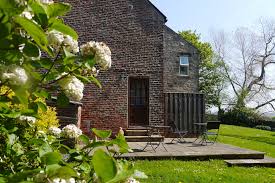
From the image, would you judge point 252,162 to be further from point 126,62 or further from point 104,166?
point 104,166

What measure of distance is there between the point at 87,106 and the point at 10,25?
1455cm

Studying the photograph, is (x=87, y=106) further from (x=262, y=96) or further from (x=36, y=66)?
(x=262, y=96)

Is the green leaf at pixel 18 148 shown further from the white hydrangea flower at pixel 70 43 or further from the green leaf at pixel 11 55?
the green leaf at pixel 11 55

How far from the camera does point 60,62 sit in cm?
172

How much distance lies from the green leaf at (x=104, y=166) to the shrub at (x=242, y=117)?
38.2 m

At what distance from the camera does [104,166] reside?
3.65ft

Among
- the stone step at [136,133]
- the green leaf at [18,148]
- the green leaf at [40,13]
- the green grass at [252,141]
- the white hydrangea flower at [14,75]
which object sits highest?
the green leaf at [40,13]

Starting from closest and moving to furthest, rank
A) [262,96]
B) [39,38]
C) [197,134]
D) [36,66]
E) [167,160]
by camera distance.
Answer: [39,38]
[36,66]
[167,160]
[197,134]
[262,96]

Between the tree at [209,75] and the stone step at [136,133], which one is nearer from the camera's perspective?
the stone step at [136,133]

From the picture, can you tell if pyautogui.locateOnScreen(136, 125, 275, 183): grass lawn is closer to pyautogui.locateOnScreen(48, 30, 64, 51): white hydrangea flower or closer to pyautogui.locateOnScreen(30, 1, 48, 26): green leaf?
pyautogui.locateOnScreen(48, 30, 64, 51): white hydrangea flower

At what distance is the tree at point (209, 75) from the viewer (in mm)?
44375

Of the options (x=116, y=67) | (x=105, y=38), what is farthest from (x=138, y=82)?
(x=105, y=38)

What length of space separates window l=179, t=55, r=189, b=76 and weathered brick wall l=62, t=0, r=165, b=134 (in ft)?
34.9

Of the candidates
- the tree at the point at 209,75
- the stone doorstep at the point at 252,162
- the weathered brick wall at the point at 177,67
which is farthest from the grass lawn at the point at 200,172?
the tree at the point at 209,75
